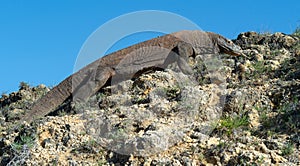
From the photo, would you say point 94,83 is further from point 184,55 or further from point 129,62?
point 184,55

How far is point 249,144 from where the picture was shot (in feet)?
23.2

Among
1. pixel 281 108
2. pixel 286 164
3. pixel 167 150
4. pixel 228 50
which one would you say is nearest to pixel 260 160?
pixel 286 164

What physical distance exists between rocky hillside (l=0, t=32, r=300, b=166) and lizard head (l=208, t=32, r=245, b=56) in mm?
1381

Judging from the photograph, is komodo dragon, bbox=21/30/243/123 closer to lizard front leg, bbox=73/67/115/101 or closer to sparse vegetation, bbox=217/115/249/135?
lizard front leg, bbox=73/67/115/101

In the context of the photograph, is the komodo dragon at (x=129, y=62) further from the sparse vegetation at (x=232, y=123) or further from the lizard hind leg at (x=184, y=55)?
the sparse vegetation at (x=232, y=123)

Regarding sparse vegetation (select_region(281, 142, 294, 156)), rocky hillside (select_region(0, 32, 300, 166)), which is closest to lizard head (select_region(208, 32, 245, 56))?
rocky hillside (select_region(0, 32, 300, 166))

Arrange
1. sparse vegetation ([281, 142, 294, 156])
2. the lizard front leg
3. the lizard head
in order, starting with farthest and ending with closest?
1. the lizard head
2. the lizard front leg
3. sparse vegetation ([281, 142, 294, 156])

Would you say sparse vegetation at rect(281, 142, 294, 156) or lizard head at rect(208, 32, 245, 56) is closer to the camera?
sparse vegetation at rect(281, 142, 294, 156)

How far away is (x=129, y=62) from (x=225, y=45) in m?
2.48

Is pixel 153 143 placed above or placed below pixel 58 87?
below

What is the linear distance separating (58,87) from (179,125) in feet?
16.4

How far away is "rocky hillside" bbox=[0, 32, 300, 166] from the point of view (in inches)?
276

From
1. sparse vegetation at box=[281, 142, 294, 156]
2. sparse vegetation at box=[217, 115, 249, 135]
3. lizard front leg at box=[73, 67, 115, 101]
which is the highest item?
lizard front leg at box=[73, 67, 115, 101]

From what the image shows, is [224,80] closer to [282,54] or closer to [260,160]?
[282,54]
